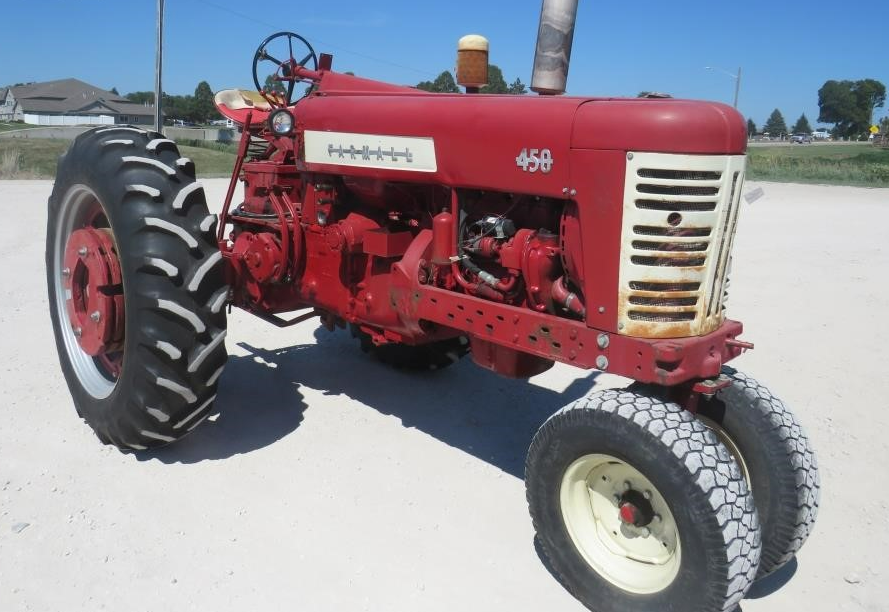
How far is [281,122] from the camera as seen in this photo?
4238mm

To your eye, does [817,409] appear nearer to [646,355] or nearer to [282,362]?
[646,355]

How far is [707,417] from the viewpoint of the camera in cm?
325

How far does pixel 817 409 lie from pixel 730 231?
2.55 m

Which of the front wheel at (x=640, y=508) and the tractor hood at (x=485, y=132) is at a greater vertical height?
the tractor hood at (x=485, y=132)

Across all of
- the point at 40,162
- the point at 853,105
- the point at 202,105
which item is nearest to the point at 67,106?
the point at 202,105

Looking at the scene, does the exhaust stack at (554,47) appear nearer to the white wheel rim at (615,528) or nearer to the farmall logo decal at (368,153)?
the farmall logo decal at (368,153)

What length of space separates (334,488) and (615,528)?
1.43 metres

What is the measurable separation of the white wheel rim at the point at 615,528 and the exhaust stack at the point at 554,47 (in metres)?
1.78

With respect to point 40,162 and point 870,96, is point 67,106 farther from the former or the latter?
point 870,96

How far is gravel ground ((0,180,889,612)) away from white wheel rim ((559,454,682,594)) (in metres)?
0.24

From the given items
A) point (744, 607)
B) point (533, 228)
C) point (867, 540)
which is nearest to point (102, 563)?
point (533, 228)

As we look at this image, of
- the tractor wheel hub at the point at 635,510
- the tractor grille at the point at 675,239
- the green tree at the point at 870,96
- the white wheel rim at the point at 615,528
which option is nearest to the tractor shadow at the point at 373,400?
the white wheel rim at the point at 615,528

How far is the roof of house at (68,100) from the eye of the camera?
74875 millimetres

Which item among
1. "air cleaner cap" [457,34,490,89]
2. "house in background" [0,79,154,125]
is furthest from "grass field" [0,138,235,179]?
"house in background" [0,79,154,125]
